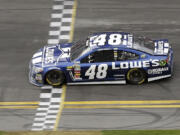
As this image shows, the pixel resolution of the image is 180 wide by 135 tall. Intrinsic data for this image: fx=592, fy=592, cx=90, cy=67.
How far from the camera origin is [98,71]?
60.1 ft

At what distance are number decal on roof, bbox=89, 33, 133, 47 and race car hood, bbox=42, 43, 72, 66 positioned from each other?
888 millimetres

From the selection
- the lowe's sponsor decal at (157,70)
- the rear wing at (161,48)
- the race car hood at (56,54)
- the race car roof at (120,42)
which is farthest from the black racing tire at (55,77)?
the rear wing at (161,48)

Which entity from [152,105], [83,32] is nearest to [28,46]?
[83,32]

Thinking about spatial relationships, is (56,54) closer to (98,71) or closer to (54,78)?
(54,78)

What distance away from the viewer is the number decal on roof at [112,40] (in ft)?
60.3

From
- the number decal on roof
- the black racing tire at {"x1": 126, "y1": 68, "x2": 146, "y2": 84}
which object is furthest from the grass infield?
the number decal on roof

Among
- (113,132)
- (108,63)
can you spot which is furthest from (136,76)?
(113,132)

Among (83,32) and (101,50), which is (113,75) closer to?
(101,50)

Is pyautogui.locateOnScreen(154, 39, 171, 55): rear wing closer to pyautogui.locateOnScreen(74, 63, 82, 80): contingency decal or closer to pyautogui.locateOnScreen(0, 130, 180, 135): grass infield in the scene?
pyautogui.locateOnScreen(74, 63, 82, 80): contingency decal

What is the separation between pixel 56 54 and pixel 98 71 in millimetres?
1544

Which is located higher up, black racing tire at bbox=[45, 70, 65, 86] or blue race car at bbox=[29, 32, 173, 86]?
blue race car at bbox=[29, 32, 173, 86]

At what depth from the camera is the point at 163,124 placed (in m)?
16.4

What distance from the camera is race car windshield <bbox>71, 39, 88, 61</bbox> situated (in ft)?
60.9

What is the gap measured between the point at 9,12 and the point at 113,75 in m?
6.72
